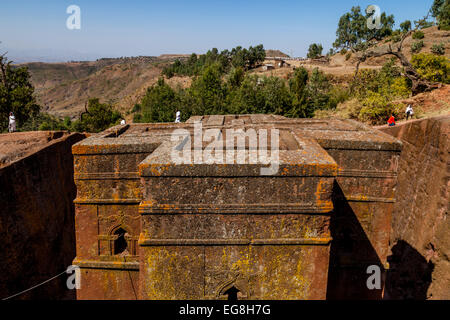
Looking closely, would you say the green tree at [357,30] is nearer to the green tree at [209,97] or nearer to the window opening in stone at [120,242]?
the green tree at [209,97]

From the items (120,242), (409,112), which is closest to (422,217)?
(120,242)

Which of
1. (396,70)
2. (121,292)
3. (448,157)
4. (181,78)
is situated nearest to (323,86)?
(396,70)

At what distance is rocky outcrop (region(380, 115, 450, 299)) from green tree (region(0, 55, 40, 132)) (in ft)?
84.8

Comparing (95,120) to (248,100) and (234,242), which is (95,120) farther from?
(234,242)

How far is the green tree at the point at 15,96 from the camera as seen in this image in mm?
24797

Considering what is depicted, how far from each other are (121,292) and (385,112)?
16812mm

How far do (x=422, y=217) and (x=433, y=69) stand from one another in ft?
55.8

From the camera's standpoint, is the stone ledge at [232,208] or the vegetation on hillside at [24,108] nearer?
the stone ledge at [232,208]

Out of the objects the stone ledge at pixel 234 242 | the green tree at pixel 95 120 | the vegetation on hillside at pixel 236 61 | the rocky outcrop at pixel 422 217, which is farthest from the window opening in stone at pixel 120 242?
the vegetation on hillside at pixel 236 61

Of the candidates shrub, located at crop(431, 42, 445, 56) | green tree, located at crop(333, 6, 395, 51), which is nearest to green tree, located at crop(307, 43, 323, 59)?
green tree, located at crop(333, 6, 395, 51)

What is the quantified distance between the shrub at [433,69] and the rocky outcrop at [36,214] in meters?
22.2

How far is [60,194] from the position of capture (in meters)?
10.2

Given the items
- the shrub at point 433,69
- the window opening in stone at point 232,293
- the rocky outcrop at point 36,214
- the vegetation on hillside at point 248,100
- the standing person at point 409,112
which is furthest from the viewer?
the vegetation on hillside at point 248,100

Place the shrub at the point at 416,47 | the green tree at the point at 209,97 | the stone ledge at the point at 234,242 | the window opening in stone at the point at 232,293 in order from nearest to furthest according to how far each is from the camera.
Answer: the stone ledge at the point at 234,242 < the window opening in stone at the point at 232,293 < the green tree at the point at 209,97 < the shrub at the point at 416,47
